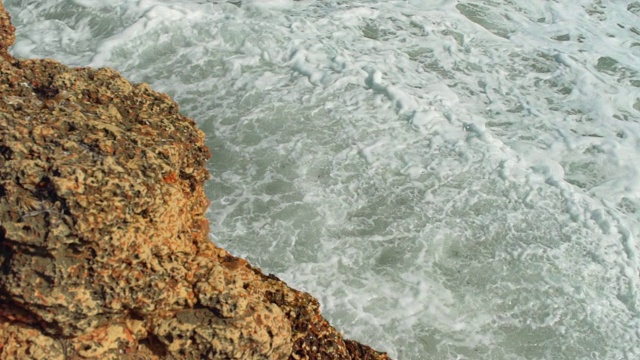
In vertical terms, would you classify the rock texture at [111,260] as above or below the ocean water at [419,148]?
above

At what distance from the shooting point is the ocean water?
5.24m

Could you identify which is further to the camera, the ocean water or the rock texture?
the ocean water

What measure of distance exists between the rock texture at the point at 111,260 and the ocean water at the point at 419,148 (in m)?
1.80

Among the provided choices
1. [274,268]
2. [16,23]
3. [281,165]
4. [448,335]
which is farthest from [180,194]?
[16,23]

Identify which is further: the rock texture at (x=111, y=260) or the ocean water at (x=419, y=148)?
the ocean water at (x=419, y=148)

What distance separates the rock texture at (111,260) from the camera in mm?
2844

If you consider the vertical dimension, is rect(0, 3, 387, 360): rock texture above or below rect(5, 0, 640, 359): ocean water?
above

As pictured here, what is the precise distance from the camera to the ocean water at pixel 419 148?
5238 millimetres

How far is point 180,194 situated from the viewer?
3438mm

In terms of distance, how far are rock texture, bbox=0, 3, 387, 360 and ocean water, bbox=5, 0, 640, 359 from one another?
5.92ft

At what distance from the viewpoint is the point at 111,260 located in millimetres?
2965

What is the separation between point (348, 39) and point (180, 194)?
5.87m

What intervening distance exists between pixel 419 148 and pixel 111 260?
4472 mm

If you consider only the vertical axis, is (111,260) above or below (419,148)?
above
